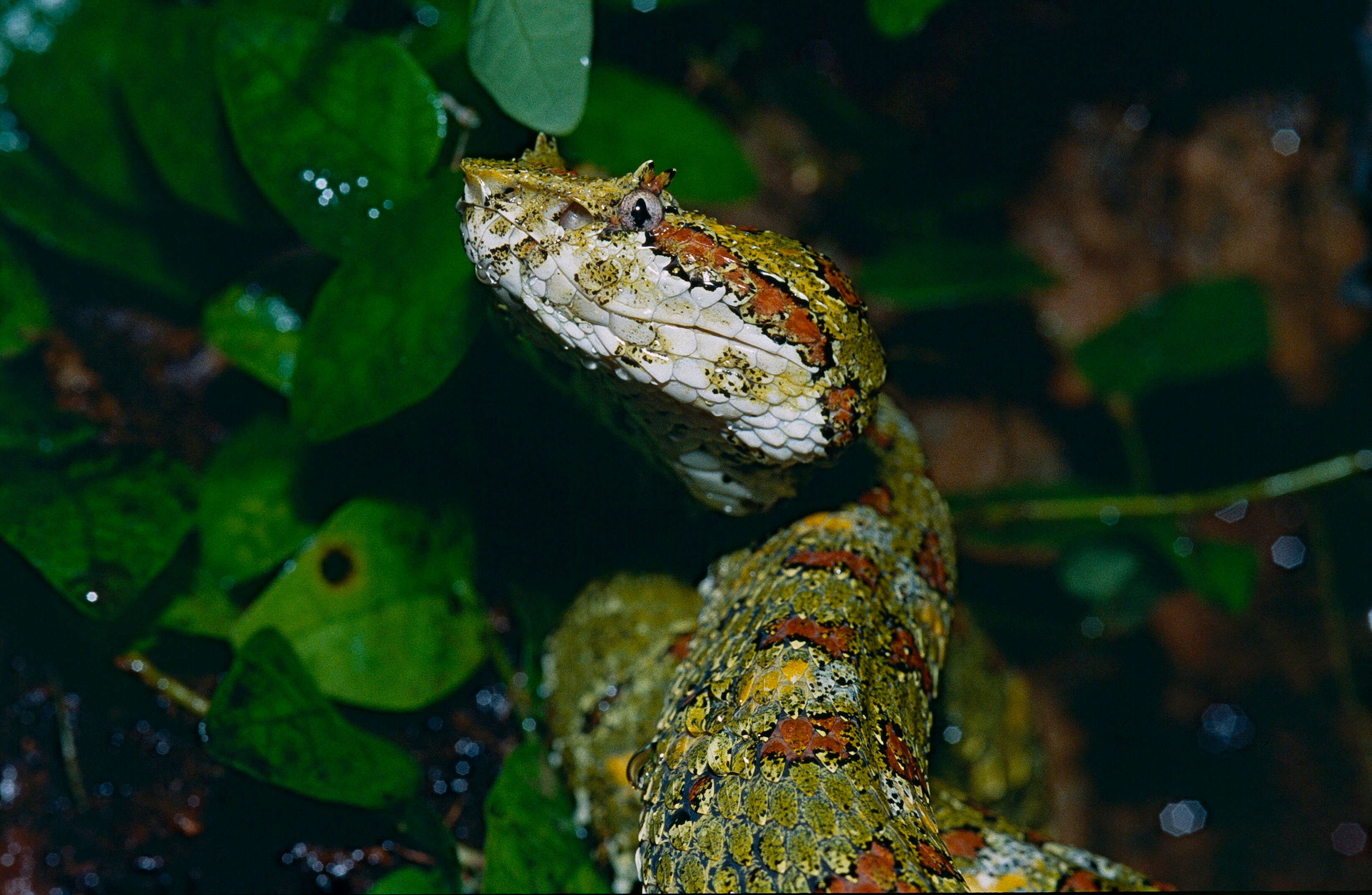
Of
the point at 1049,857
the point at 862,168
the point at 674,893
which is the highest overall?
the point at 862,168

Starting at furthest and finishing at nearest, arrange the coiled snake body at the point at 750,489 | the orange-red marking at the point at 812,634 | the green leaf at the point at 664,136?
1. the green leaf at the point at 664,136
2. the orange-red marking at the point at 812,634
3. the coiled snake body at the point at 750,489

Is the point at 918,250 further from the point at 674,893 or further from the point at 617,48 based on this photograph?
the point at 674,893

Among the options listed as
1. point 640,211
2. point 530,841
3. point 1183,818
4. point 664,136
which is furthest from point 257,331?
point 1183,818

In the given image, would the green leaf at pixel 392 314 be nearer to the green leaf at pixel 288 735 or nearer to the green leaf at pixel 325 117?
the green leaf at pixel 325 117

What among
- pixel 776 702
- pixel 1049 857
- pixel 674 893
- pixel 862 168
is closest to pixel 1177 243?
pixel 862 168

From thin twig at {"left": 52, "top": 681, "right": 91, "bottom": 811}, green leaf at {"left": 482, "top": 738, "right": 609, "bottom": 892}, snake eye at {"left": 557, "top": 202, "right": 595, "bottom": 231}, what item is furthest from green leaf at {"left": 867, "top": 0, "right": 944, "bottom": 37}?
thin twig at {"left": 52, "top": 681, "right": 91, "bottom": 811}

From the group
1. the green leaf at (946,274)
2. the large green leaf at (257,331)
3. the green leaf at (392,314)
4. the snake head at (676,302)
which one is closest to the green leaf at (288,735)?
the green leaf at (392,314)

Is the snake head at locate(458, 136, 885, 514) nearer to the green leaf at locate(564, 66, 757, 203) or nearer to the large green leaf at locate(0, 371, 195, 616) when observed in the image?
the green leaf at locate(564, 66, 757, 203)

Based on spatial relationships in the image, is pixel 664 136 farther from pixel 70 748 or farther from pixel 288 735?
pixel 70 748

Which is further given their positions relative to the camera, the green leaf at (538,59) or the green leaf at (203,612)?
the green leaf at (203,612)
